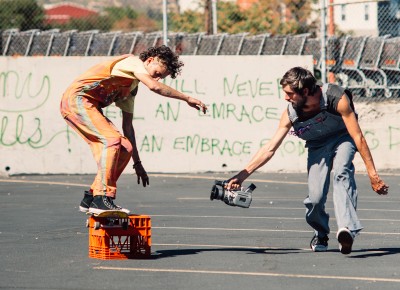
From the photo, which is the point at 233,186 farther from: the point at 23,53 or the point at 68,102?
the point at 23,53

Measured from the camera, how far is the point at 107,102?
9.30 metres

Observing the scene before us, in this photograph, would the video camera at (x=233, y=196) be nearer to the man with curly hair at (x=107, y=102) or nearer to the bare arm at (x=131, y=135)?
the man with curly hair at (x=107, y=102)

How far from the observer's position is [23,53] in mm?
26719

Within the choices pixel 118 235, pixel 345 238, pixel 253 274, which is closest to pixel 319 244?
pixel 345 238

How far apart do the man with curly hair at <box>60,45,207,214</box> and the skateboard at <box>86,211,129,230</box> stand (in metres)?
0.05

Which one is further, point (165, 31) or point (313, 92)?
point (165, 31)

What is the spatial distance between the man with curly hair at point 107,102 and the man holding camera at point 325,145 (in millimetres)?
742

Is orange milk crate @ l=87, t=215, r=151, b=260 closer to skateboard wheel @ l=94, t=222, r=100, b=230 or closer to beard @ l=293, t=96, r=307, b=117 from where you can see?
skateboard wheel @ l=94, t=222, r=100, b=230

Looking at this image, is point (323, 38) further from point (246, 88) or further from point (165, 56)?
point (165, 56)

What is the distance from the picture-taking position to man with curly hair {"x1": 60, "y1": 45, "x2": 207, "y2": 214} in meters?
8.94

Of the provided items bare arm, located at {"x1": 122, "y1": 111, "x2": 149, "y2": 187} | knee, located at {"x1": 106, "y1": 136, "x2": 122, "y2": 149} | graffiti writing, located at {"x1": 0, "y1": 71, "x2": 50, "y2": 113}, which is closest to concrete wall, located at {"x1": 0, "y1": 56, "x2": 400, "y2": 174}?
graffiti writing, located at {"x1": 0, "y1": 71, "x2": 50, "y2": 113}

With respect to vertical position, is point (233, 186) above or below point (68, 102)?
below

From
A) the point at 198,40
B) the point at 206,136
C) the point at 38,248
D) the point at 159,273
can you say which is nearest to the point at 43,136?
the point at 206,136

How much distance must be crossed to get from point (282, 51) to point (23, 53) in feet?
20.9
